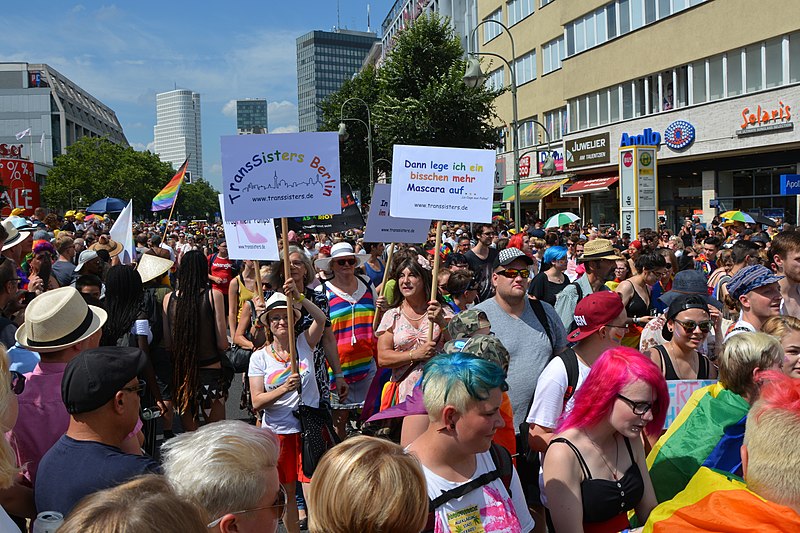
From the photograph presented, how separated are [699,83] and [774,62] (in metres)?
3.69

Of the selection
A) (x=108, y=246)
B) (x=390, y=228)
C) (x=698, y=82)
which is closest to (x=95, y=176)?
(x=698, y=82)

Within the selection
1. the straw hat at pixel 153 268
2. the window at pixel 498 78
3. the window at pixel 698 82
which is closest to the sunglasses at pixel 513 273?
the straw hat at pixel 153 268

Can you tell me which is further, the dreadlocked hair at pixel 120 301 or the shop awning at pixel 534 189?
the shop awning at pixel 534 189

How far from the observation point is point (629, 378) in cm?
308

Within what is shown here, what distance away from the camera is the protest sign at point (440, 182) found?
5793mm

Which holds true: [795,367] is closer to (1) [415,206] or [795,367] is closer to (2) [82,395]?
(1) [415,206]

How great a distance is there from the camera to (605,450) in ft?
10.3

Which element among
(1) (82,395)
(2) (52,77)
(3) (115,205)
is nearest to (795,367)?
(1) (82,395)

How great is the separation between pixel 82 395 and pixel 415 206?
11.5 ft

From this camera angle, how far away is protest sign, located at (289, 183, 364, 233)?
13.0m

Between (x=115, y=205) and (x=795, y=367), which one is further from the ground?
(x=115, y=205)

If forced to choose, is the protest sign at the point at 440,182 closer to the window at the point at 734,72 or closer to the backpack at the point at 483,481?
the backpack at the point at 483,481

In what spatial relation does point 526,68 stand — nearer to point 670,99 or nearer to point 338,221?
point 670,99

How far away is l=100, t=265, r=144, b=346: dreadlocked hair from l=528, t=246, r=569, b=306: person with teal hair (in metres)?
3.80
